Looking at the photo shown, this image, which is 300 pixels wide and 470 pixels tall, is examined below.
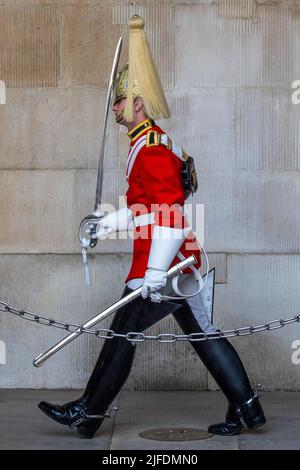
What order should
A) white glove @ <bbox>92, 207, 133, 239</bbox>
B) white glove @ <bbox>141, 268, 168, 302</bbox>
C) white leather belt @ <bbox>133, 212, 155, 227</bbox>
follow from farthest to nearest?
white glove @ <bbox>92, 207, 133, 239</bbox>, white leather belt @ <bbox>133, 212, 155, 227</bbox>, white glove @ <bbox>141, 268, 168, 302</bbox>

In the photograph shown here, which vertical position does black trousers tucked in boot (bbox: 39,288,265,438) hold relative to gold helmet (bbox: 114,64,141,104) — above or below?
below

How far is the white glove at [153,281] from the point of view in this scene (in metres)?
5.79

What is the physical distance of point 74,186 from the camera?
7.52 metres

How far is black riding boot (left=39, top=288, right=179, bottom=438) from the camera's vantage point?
5973 millimetres

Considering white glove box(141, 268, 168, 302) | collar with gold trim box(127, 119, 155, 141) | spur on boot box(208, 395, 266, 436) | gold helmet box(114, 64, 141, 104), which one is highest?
gold helmet box(114, 64, 141, 104)

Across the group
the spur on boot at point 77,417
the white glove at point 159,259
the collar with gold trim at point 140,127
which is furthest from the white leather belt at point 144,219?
the spur on boot at point 77,417

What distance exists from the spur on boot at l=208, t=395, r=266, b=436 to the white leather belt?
3.64ft

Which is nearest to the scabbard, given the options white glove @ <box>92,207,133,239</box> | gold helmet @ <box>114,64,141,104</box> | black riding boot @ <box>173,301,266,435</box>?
black riding boot @ <box>173,301,266,435</box>

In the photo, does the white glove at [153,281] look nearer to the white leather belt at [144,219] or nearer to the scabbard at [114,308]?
the scabbard at [114,308]

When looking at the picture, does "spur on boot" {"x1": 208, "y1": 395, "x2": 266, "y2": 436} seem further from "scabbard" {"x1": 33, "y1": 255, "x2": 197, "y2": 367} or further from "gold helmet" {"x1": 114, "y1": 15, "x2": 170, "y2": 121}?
"gold helmet" {"x1": 114, "y1": 15, "x2": 170, "y2": 121}

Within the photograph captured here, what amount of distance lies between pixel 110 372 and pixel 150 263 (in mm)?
636

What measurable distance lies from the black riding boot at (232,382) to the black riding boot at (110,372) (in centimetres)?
23

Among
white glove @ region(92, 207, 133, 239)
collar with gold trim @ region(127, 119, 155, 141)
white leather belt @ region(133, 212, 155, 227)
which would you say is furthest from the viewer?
white glove @ region(92, 207, 133, 239)

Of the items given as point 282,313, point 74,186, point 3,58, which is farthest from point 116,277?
point 3,58
